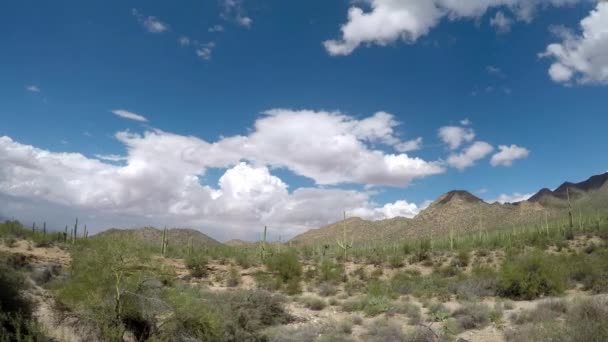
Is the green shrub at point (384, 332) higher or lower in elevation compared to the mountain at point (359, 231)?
lower

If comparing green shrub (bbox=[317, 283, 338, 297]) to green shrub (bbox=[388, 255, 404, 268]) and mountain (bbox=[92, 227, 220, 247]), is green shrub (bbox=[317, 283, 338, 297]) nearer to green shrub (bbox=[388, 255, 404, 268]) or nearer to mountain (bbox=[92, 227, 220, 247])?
green shrub (bbox=[388, 255, 404, 268])

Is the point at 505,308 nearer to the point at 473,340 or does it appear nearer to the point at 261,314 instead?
the point at 473,340

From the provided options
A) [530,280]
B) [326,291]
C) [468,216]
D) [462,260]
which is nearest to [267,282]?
[326,291]

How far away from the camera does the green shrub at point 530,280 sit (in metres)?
21.6

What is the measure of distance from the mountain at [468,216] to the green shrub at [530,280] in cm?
5910

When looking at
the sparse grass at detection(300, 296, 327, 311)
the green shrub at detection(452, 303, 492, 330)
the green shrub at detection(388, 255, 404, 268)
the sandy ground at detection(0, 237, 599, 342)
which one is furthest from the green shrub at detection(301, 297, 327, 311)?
the green shrub at detection(388, 255, 404, 268)

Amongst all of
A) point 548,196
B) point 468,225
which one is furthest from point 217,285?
point 548,196

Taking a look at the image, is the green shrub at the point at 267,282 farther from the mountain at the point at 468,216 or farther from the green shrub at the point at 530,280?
the mountain at the point at 468,216

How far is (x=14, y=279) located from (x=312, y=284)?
20.8 metres

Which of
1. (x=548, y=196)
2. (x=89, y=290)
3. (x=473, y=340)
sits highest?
(x=548, y=196)

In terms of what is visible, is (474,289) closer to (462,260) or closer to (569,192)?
(462,260)

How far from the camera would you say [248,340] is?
13.3 m

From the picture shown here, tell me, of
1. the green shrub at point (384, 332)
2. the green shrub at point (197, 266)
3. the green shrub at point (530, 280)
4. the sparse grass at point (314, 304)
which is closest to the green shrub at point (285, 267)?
the green shrub at point (197, 266)

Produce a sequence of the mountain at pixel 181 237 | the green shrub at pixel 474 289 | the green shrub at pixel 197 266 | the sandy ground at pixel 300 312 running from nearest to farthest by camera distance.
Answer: the sandy ground at pixel 300 312
the green shrub at pixel 474 289
the green shrub at pixel 197 266
the mountain at pixel 181 237
